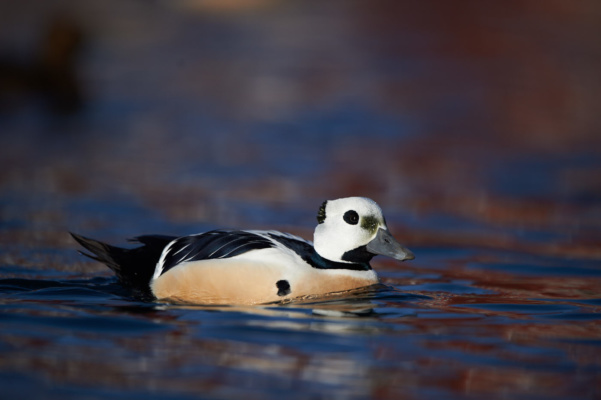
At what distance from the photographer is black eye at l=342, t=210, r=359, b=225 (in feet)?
26.2

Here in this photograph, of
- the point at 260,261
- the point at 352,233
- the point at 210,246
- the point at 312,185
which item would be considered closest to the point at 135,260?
the point at 210,246

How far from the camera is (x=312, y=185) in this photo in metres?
14.0

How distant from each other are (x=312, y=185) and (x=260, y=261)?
249 inches

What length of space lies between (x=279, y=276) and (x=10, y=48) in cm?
1785

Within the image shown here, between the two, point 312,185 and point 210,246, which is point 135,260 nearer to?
point 210,246

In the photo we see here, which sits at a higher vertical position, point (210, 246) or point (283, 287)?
point (210, 246)

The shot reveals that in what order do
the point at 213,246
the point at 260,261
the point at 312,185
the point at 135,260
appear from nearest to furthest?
1. the point at 260,261
2. the point at 213,246
3. the point at 135,260
4. the point at 312,185

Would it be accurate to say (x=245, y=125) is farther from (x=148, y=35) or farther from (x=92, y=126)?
(x=148, y=35)

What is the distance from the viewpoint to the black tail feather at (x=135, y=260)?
8094 mm

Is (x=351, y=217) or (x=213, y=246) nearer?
(x=213, y=246)

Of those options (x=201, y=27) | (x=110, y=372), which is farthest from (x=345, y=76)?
(x=110, y=372)

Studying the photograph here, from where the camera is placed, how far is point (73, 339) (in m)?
6.75

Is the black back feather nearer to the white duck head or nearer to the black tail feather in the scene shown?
the black tail feather

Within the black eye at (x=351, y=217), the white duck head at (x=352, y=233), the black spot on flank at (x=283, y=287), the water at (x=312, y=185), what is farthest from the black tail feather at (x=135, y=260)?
the black eye at (x=351, y=217)
